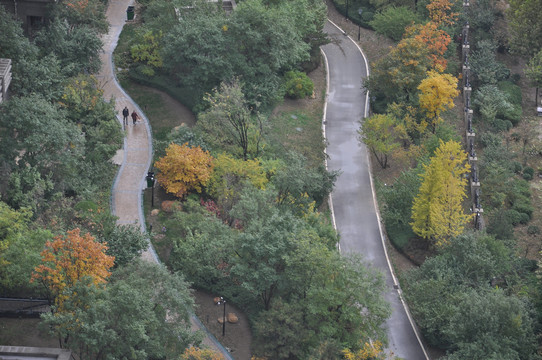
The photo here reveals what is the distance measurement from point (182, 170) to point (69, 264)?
17.3 meters

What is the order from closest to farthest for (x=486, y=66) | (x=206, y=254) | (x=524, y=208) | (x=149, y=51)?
(x=206, y=254)
(x=524, y=208)
(x=149, y=51)
(x=486, y=66)

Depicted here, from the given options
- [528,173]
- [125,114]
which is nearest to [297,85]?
[125,114]

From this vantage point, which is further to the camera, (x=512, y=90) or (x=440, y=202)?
(x=512, y=90)

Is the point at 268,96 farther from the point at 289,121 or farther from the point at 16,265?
the point at 16,265

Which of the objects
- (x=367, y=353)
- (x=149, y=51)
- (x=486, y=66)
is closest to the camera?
(x=367, y=353)

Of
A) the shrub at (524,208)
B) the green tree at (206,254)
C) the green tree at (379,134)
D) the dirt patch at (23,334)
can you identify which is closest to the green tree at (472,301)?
the shrub at (524,208)

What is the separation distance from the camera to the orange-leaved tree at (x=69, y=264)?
49438 millimetres

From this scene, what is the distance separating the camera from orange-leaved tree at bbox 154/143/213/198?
6506cm

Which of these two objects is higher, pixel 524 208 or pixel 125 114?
pixel 125 114

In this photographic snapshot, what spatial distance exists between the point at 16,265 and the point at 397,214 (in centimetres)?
2817

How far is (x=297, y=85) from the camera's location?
80375mm

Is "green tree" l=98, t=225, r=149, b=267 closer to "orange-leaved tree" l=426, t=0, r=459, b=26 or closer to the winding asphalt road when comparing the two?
the winding asphalt road

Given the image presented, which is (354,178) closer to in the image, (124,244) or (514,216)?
(514,216)

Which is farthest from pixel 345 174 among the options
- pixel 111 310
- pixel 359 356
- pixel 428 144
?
pixel 111 310
